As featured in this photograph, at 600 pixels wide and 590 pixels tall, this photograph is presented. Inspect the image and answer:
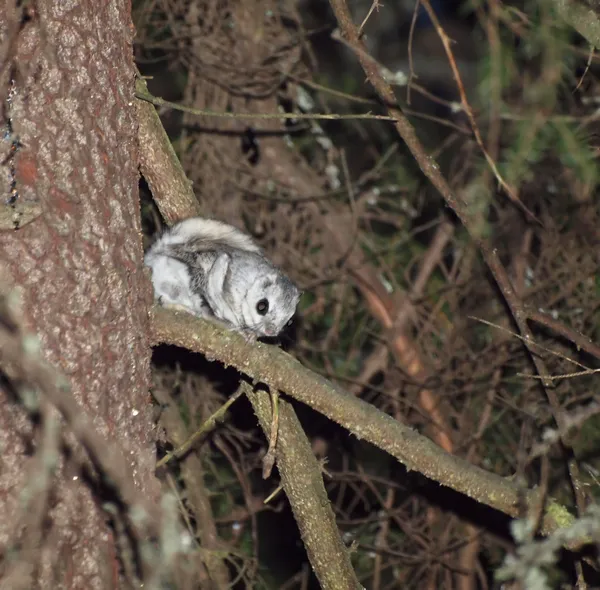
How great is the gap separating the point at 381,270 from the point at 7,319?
10.6 feet

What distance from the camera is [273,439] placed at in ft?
9.46

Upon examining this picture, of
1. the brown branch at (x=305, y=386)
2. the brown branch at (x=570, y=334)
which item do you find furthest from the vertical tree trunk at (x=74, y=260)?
the brown branch at (x=570, y=334)

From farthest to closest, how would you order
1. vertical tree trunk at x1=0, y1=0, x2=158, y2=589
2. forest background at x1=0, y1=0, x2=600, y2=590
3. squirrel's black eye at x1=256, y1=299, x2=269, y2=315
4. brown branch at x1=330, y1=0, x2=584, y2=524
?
1. squirrel's black eye at x1=256, y1=299, x2=269, y2=315
2. brown branch at x1=330, y1=0, x2=584, y2=524
3. forest background at x1=0, y1=0, x2=600, y2=590
4. vertical tree trunk at x1=0, y1=0, x2=158, y2=589

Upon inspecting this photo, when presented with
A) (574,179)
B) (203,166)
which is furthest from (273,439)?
(574,179)

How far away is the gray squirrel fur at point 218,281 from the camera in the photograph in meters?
3.50

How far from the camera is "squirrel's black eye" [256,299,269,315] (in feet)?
11.5

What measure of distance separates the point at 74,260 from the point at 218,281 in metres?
1.17

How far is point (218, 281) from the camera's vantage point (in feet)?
11.6

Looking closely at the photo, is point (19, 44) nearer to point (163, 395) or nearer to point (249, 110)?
point (163, 395)

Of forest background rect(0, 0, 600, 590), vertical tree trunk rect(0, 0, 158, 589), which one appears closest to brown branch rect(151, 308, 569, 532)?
forest background rect(0, 0, 600, 590)

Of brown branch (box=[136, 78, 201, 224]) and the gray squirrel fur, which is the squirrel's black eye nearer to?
the gray squirrel fur

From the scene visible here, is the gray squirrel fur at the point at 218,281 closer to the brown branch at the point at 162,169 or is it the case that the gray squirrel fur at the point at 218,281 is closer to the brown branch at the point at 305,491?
the brown branch at the point at 162,169

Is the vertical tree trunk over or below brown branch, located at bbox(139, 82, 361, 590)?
over

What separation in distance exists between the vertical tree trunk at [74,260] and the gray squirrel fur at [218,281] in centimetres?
85
